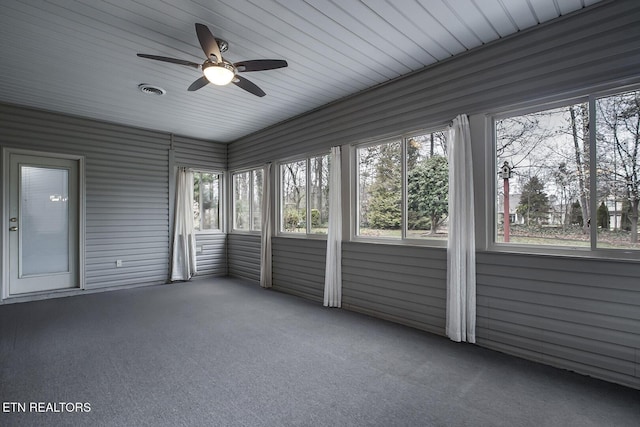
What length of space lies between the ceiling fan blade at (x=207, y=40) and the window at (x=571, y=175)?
2710 millimetres

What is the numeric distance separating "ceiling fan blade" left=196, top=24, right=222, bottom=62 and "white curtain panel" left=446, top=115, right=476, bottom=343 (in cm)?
239

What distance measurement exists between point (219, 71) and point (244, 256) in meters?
4.34

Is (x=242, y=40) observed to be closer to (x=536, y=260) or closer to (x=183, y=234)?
(x=536, y=260)

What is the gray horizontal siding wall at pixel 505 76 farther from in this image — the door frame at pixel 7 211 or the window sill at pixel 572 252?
the door frame at pixel 7 211

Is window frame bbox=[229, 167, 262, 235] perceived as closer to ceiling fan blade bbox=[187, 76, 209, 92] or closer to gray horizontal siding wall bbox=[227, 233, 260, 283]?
gray horizontal siding wall bbox=[227, 233, 260, 283]

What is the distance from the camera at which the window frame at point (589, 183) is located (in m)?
2.51

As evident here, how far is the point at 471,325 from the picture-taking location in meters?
3.14

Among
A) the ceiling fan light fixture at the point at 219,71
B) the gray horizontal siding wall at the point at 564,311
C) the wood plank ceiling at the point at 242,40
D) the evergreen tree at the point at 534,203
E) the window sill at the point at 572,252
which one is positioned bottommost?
the gray horizontal siding wall at the point at 564,311

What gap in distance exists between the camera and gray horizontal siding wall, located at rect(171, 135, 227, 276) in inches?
256

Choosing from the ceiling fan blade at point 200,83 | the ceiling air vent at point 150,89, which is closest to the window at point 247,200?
the ceiling air vent at point 150,89

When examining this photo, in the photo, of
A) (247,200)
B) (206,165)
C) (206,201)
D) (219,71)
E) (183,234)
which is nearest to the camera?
(219,71)

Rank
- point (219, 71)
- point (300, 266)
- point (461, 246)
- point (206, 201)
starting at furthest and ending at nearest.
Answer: point (206, 201) < point (300, 266) < point (461, 246) < point (219, 71)

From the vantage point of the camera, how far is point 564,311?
2666 mm

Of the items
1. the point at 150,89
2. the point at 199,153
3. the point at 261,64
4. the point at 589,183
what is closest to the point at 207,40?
the point at 261,64
